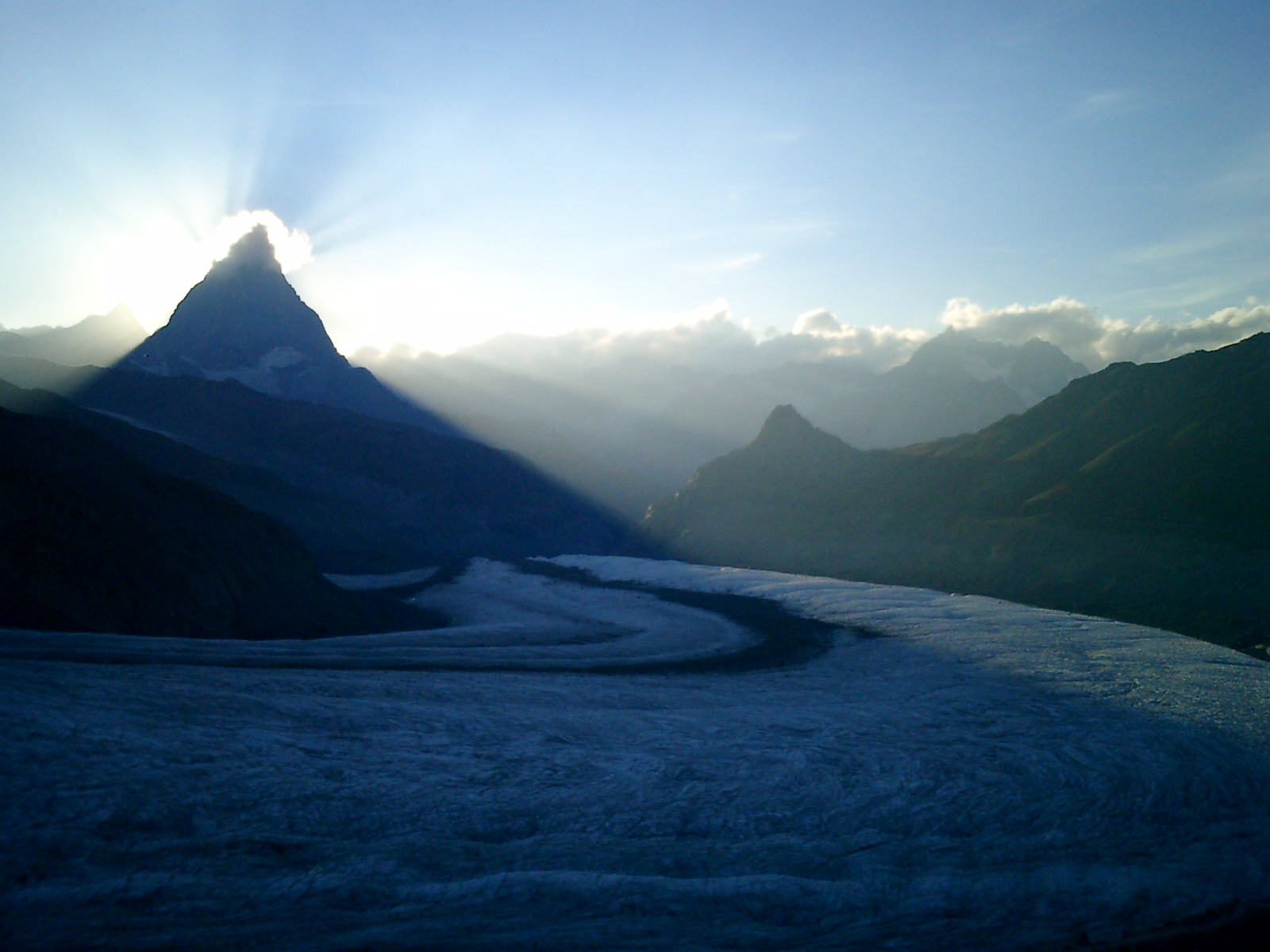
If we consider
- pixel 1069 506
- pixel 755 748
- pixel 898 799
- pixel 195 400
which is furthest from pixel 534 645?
pixel 195 400

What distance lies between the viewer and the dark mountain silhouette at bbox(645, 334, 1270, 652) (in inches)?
2031

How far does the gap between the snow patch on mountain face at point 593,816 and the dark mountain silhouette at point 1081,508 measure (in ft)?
→ 81.0

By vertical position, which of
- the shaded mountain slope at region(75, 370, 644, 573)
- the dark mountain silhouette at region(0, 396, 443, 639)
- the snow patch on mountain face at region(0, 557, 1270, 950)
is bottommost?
the snow patch on mountain face at region(0, 557, 1270, 950)

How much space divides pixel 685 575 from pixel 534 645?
32.1 meters

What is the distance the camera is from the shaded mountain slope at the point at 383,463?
156750 mm

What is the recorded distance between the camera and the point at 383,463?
177 metres

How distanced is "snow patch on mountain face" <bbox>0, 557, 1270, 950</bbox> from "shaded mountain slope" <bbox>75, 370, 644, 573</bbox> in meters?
126

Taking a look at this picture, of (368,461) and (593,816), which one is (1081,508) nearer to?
(593,816)

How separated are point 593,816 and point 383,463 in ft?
584

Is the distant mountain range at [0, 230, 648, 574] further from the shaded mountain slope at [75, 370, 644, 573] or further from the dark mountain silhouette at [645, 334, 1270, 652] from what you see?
the dark mountain silhouette at [645, 334, 1270, 652]

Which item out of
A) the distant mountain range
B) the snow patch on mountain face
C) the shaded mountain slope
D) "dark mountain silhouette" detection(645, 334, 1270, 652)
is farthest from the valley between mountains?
the shaded mountain slope

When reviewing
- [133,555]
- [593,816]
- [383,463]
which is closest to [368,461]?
[383,463]

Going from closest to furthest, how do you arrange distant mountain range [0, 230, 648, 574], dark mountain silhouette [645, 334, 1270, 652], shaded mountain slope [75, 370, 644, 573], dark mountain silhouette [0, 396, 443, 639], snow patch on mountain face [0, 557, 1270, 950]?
snow patch on mountain face [0, 557, 1270, 950]
dark mountain silhouette [0, 396, 443, 639]
dark mountain silhouette [645, 334, 1270, 652]
distant mountain range [0, 230, 648, 574]
shaded mountain slope [75, 370, 644, 573]

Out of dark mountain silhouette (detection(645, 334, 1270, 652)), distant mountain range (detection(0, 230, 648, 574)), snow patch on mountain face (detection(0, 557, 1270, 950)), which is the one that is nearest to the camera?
snow patch on mountain face (detection(0, 557, 1270, 950))
